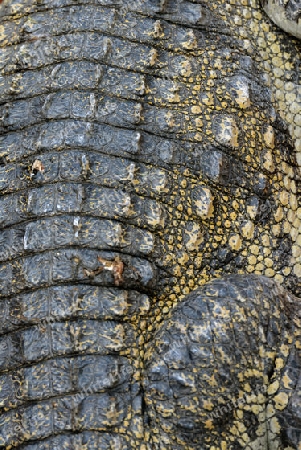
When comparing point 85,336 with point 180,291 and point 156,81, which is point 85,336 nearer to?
point 180,291

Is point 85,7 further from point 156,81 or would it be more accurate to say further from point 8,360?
point 8,360

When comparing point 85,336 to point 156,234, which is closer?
point 85,336

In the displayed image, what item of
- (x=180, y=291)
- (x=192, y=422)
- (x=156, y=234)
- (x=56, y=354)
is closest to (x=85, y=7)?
(x=156, y=234)

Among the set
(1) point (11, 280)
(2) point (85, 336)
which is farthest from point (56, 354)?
(1) point (11, 280)

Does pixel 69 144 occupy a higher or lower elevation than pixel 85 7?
lower

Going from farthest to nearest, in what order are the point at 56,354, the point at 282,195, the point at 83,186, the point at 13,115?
the point at 282,195
the point at 13,115
the point at 83,186
the point at 56,354

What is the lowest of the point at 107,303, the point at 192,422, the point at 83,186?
the point at 192,422

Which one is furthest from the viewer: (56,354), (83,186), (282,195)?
(282,195)
